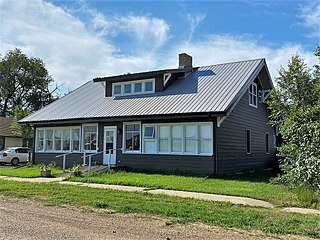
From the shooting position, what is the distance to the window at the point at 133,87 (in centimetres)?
2142

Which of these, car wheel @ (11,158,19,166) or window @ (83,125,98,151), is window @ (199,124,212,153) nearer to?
window @ (83,125,98,151)

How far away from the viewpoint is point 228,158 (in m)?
18.1

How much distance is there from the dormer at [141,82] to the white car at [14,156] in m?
10.6

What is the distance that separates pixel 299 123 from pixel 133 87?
1170 cm

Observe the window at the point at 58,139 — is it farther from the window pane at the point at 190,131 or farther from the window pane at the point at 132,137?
the window pane at the point at 190,131

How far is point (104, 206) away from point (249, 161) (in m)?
13.8

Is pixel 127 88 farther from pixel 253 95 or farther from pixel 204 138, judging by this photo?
pixel 253 95

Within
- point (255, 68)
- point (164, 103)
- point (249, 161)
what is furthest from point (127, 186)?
Answer: point (255, 68)

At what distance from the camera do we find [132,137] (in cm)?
1947

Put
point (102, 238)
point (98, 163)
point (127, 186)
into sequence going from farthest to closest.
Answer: point (98, 163), point (127, 186), point (102, 238)

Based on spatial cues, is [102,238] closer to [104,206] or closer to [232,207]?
[104,206]

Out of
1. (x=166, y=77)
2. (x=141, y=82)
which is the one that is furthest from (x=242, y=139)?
(x=141, y=82)

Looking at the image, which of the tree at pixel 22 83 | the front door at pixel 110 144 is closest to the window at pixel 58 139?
the front door at pixel 110 144

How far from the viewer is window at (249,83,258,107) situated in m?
21.4
